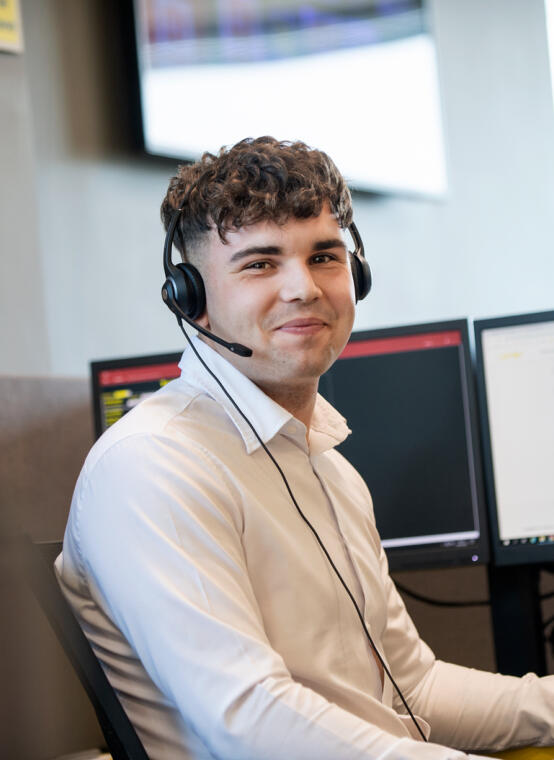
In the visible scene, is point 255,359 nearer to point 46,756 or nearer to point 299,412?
point 299,412

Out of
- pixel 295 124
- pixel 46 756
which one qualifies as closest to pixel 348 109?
pixel 295 124

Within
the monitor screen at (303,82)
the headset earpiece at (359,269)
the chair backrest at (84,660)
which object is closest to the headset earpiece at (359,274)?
the headset earpiece at (359,269)

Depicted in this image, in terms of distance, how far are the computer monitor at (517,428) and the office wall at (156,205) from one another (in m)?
0.77

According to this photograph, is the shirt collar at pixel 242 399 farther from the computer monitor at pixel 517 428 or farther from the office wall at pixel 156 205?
the office wall at pixel 156 205

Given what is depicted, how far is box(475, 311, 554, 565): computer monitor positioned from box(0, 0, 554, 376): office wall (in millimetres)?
775

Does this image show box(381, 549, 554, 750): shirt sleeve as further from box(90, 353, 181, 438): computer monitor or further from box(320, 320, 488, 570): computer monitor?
box(90, 353, 181, 438): computer monitor

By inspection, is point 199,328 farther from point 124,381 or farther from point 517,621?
point 517,621

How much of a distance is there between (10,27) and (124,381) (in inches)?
25.1

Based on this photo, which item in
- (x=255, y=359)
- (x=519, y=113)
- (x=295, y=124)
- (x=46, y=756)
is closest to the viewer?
(x=255, y=359)

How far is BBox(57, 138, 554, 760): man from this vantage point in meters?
0.82

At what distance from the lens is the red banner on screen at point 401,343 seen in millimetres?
1565

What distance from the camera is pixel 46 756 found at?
3.79 ft

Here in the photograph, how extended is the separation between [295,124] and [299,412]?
1.69m

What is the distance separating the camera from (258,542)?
95 cm
